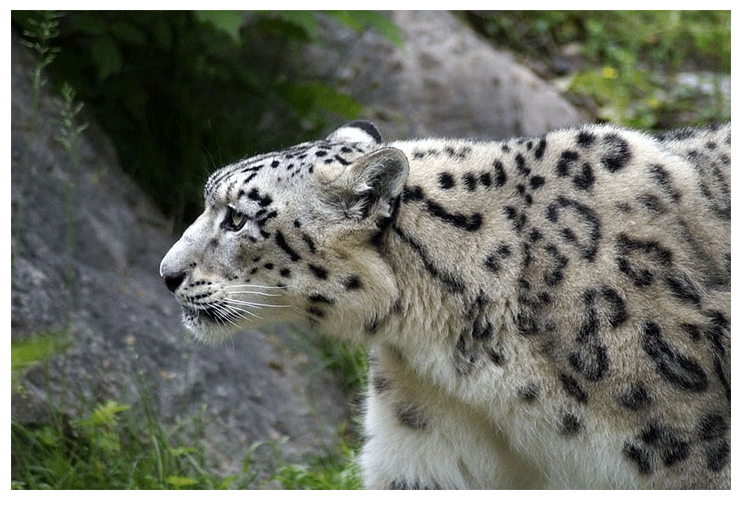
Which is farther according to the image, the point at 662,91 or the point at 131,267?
the point at 662,91

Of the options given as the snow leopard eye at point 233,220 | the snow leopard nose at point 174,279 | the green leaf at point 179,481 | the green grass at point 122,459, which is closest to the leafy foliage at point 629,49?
the green grass at point 122,459

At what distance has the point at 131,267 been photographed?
747 centimetres

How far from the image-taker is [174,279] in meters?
4.61

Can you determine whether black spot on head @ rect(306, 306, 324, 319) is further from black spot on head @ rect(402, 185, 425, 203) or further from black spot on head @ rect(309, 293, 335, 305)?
black spot on head @ rect(402, 185, 425, 203)

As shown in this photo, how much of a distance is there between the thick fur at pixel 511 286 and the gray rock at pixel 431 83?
470cm

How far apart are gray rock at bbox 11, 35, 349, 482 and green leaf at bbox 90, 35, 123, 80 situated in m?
0.42

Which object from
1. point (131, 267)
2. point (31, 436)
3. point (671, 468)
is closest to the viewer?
point (671, 468)

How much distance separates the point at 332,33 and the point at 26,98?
3.29m

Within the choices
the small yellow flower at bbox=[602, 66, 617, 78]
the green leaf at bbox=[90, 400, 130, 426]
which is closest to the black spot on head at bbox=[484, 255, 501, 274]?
the green leaf at bbox=[90, 400, 130, 426]

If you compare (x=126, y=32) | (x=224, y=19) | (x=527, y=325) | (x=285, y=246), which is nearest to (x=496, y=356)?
(x=527, y=325)

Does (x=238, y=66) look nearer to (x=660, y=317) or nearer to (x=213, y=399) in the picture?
(x=213, y=399)

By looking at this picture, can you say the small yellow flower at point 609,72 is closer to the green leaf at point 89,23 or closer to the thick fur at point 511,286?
the green leaf at point 89,23

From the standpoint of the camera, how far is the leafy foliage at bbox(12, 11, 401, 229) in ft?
24.8

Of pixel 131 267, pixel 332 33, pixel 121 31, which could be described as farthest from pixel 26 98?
pixel 332 33
